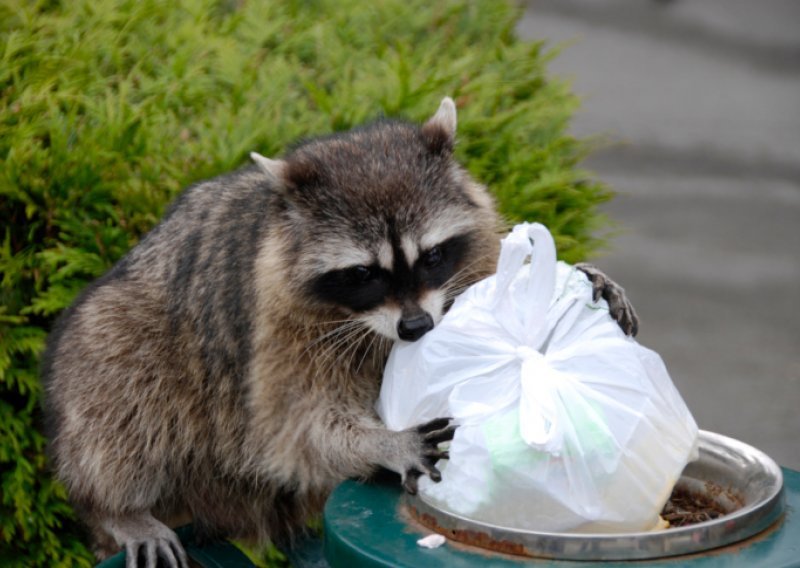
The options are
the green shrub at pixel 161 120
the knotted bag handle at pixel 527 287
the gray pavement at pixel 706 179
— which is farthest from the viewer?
the gray pavement at pixel 706 179

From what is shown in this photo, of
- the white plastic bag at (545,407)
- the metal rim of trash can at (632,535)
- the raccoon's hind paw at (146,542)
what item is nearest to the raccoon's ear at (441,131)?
the white plastic bag at (545,407)

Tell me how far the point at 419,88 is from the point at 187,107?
855 mm

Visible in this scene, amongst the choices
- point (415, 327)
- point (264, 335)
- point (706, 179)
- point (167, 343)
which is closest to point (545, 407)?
point (415, 327)

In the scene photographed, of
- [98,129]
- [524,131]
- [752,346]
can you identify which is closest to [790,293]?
[752,346]

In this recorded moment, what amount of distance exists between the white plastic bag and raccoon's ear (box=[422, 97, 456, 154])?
0.63 metres

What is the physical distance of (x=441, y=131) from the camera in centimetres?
305

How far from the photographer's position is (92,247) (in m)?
3.73

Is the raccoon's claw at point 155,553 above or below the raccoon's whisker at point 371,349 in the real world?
below

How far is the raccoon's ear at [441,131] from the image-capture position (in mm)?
3025

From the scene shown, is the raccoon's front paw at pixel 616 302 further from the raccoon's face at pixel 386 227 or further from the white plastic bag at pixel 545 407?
the raccoon's face at pixel 386 227

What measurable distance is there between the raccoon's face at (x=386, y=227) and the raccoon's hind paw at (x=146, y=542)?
806mm

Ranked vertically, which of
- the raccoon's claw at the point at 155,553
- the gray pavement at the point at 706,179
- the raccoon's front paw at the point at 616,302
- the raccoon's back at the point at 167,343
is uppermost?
the raccoon's front paw at the point at 616,302

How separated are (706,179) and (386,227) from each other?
21.9 feet

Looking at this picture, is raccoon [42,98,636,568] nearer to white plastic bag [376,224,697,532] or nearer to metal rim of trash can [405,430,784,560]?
white plastic bag [376,224,697,532]
